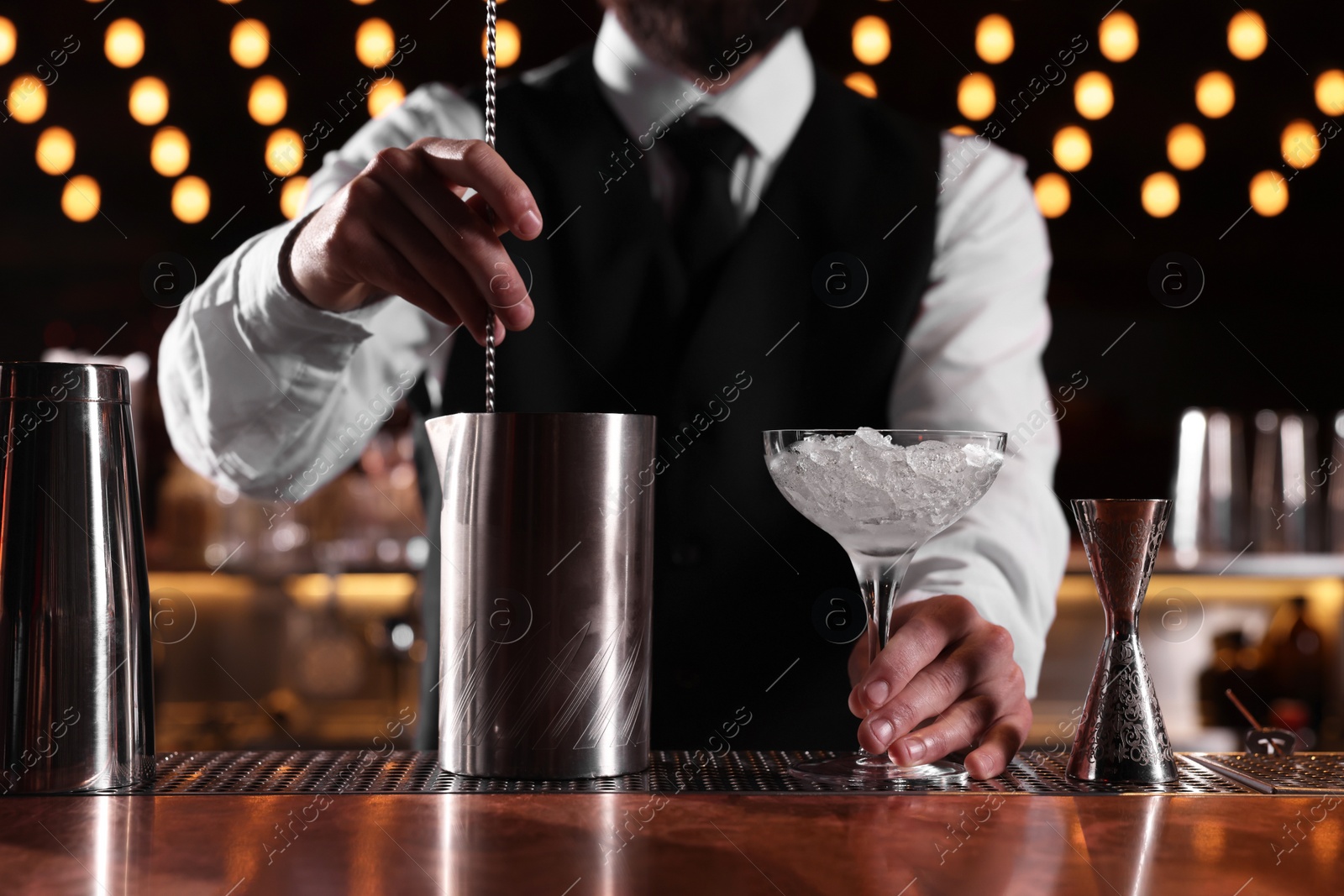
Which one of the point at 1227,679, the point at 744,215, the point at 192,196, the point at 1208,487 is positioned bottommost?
the point at 1227,679

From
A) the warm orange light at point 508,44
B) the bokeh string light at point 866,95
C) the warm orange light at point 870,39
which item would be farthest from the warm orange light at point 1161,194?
the warm orange light at point 508,44

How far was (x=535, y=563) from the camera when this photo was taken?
2.12 ft

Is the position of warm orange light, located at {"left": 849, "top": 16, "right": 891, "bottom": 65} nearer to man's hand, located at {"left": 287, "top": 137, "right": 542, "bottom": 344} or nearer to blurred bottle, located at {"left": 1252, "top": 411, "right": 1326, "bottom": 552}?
blurred bottle, located at {"left": 1252, "top": 411, "right": 1326, "bottom": 552}

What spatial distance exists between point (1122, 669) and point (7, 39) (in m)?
2.48

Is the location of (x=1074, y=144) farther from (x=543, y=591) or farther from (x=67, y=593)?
(x=67, y=593)

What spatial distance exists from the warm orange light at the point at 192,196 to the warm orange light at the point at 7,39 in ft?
1.36

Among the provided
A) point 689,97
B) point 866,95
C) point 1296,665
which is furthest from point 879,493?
point 1296,665

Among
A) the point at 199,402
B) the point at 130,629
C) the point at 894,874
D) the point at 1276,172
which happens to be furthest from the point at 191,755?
the point at 1276,172

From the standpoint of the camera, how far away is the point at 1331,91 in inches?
94.4

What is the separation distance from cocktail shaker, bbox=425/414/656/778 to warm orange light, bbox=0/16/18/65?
217 cm

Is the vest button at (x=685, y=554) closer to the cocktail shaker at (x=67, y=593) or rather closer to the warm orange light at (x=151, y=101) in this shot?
the cocktail shaker at (x=67, y=593)

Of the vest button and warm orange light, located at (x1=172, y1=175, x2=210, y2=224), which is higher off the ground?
warm orange light, located at (x1=172, y1=175, x2=210, y2=224)

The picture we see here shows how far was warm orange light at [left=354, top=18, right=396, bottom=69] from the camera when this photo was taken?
7.47 feet

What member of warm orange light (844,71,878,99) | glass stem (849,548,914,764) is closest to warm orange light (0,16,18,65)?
warm orange light (844,71,878,99)
